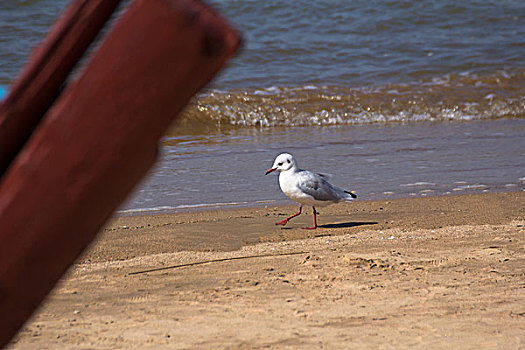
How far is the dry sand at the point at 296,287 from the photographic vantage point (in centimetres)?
264

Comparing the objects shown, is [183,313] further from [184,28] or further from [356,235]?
[184,28]

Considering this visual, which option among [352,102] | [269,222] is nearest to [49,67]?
[269,222]

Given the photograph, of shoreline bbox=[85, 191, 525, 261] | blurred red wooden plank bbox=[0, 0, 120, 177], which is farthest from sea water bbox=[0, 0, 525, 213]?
shoreline bbox=[85, 191, 525, 261]

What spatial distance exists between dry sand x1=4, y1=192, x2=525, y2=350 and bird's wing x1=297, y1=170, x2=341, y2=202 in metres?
0.29

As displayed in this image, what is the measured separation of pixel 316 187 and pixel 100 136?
4.62 meters

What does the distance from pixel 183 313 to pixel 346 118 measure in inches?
353

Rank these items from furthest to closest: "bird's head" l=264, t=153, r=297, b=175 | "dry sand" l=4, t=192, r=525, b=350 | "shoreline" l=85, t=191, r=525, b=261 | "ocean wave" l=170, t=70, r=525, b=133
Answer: "ocean wave" l=170, t=70, r=525, b=133 → "bird's head" l=264, t=153, r=297, b=175 → "shoreline" l=85, t=191, r=525, b=261 → "dry sand" l=4, t=192, r=525, b=350

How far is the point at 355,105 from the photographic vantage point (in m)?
12.2

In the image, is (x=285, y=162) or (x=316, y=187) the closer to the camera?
(x=316, y=187)

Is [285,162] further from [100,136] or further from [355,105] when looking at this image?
[355,105]

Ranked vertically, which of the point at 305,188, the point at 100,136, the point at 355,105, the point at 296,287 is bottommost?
the point at 355,105

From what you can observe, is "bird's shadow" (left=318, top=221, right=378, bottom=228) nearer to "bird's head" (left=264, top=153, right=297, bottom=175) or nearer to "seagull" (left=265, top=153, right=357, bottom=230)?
"seagull" (left=265, top=153, right=357, bottom=230)

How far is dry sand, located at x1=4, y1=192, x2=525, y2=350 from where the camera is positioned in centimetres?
264

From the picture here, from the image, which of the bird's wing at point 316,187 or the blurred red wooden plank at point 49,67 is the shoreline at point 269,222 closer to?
the bird's wing at point 316,187
